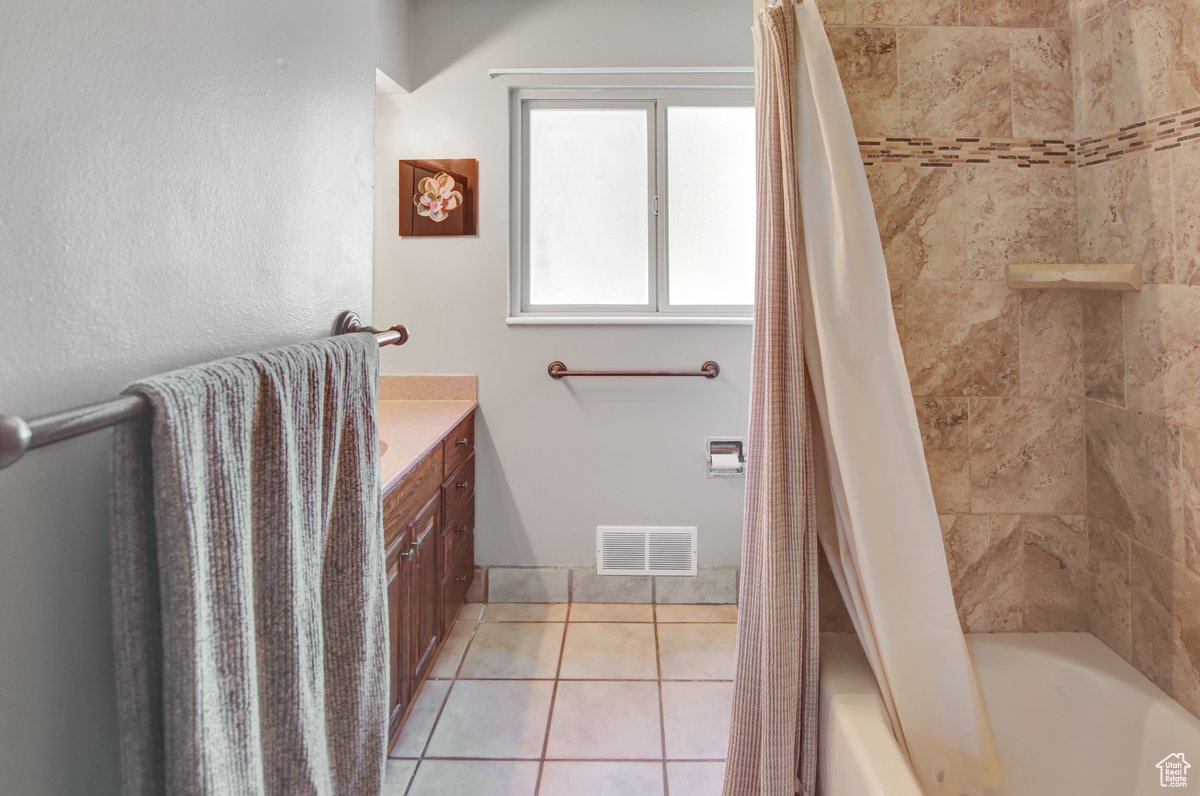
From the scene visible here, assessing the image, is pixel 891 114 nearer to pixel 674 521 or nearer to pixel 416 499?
pixel 416 499

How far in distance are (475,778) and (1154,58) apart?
7.26 ft

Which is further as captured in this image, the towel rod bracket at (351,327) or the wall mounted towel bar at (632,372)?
the wall mounted towel bar at (632,372)

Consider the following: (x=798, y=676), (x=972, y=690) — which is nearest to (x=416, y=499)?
(x=798, y=676)

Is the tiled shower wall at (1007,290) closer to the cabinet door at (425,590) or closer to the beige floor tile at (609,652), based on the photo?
the beige floor tile at (609,652)

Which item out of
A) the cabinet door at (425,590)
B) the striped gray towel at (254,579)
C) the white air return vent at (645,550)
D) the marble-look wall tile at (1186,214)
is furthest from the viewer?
the white air return vent at (645,550)

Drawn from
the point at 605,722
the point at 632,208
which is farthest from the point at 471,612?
the point at 632,208

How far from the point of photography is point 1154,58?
1.15 metres

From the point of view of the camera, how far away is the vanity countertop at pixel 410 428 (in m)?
1.73

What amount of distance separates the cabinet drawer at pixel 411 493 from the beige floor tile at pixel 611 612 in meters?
0.91

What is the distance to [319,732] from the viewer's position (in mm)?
624

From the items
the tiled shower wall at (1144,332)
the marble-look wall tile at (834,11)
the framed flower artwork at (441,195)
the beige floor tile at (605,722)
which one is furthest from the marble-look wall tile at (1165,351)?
the framed flower artwork at (441,195)

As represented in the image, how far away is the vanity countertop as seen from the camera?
68.2 inches

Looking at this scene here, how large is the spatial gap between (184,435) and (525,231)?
245 centimetres

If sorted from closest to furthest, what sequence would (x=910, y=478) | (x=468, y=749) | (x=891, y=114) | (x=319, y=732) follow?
(x=319, y=732) < (x=910, y=478) < (x=891, y=114) < (x=468, y=749)
